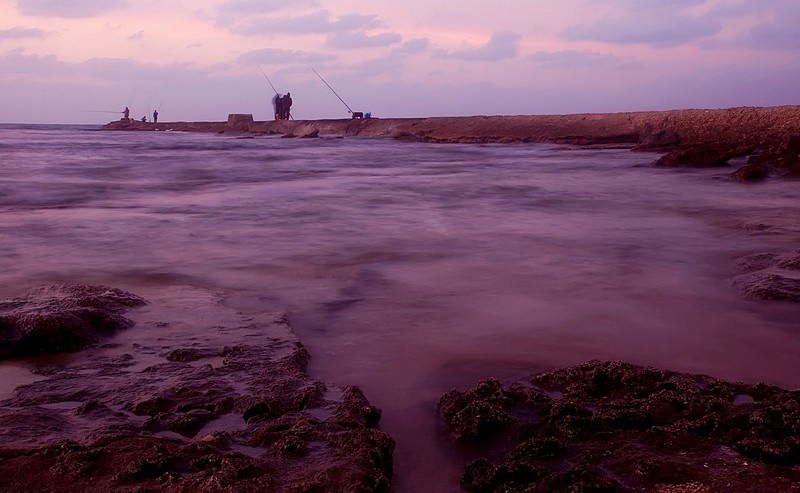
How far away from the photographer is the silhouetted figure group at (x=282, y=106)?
160ft

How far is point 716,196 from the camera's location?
924 cm

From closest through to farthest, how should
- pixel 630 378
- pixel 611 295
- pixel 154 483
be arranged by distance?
pixel 154 483
pixel 630 378
pixel 611 295

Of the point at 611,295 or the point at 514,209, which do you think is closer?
the point at 611,295

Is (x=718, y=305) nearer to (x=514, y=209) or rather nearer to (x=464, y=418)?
(x=464, y=418)

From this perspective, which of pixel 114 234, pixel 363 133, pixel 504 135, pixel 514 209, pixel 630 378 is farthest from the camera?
pixel 363 133

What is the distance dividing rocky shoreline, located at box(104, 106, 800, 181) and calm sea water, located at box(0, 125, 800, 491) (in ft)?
7.62

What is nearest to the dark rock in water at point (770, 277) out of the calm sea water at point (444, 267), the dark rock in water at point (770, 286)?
the dark rock in water at point (770, 286)

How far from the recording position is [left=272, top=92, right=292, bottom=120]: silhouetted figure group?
160 ft

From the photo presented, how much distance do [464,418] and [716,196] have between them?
8453mm

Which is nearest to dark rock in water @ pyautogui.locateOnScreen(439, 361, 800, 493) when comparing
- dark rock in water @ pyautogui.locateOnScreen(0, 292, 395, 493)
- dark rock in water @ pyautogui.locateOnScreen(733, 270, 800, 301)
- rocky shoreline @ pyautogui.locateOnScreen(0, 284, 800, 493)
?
rocky shoreline @ pyautogui.locateOnScreen(0, 284, 800, 493)

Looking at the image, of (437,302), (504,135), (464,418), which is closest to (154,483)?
(464,418)

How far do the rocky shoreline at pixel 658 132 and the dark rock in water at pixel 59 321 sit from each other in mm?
10752

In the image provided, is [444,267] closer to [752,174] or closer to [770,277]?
[770,277]

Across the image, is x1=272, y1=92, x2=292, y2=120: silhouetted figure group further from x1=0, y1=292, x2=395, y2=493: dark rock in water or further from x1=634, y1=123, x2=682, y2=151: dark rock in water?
x1=0, y1=292, x2=395, y2=493: dark rock in water
